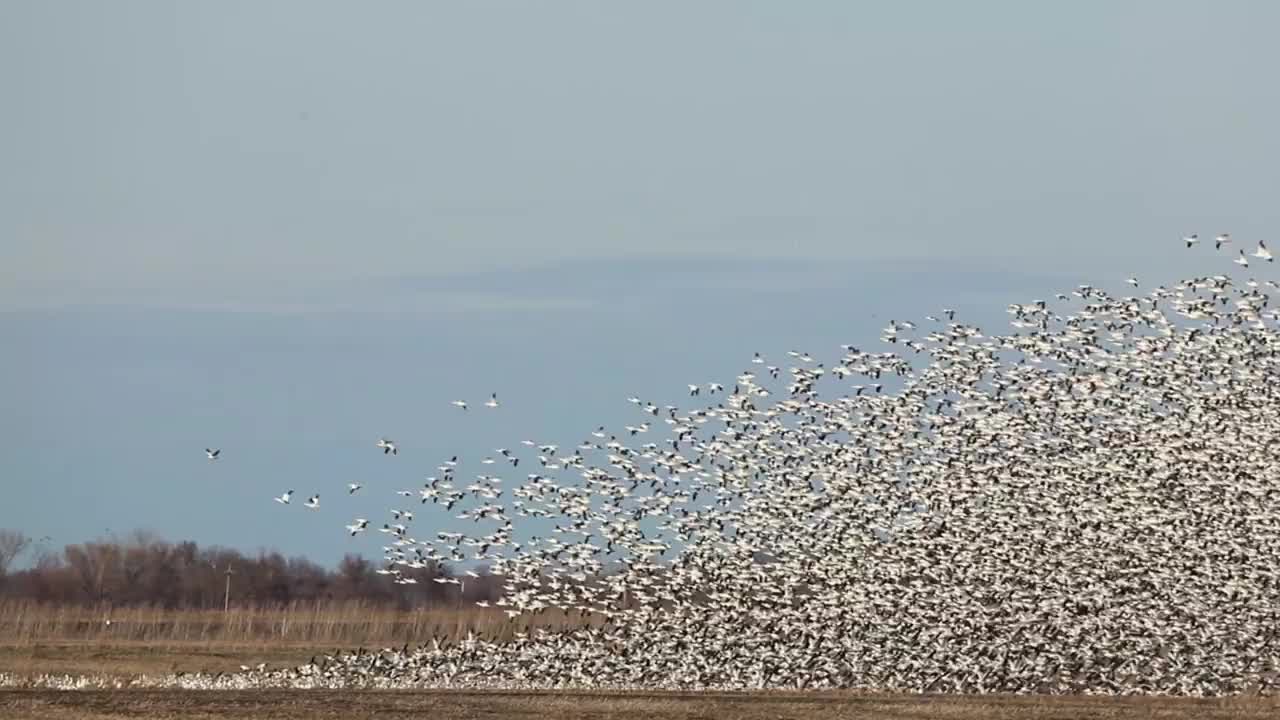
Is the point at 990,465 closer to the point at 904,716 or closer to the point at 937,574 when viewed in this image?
the point at 937,574

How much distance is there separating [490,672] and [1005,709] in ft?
44.3

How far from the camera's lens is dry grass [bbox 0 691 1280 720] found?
36344mm

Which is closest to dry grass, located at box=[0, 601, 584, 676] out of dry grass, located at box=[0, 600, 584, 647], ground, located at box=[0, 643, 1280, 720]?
dry grass, located at box=[0, 600, 584, 647]

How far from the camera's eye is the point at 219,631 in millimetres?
71750

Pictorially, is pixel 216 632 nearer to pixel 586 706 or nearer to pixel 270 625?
pixel 270 625

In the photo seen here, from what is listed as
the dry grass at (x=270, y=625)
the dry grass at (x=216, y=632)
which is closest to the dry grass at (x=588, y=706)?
the dry grass at (x=216, y=632)

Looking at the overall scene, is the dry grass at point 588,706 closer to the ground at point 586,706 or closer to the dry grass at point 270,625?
the ground at point 586,706

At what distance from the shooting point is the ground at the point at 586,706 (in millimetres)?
36250

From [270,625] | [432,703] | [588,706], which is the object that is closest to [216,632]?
[270,625]

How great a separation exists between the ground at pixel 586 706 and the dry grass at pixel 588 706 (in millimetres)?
18

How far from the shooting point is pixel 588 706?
3938 centimetres

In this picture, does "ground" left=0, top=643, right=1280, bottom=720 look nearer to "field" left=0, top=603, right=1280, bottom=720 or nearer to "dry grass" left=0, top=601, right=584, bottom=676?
"field" left=0, top=603, right=1280, bottom=720

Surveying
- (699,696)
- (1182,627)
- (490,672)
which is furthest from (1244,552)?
(490,672)

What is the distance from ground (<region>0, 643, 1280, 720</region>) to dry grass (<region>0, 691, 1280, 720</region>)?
2 cm
